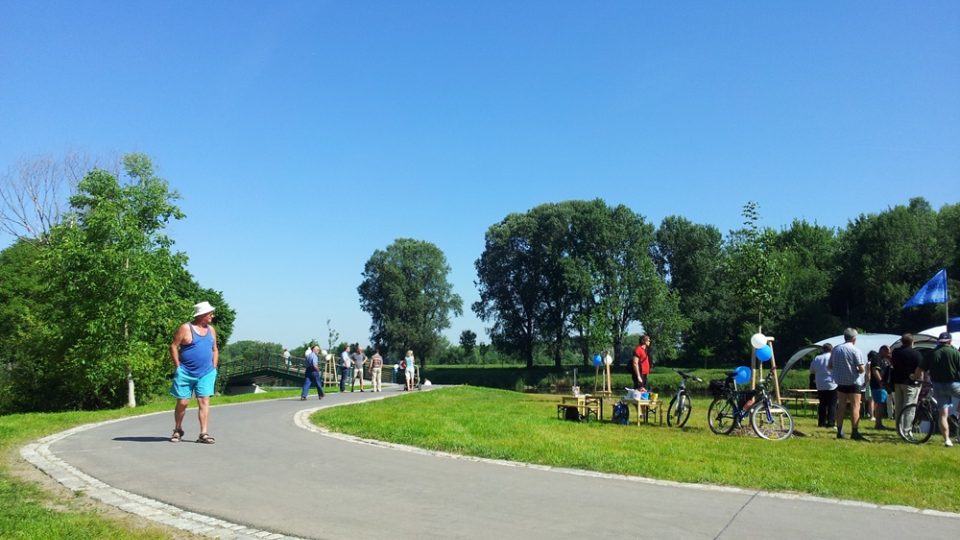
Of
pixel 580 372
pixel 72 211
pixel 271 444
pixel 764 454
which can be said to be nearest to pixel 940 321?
pixel 580 372

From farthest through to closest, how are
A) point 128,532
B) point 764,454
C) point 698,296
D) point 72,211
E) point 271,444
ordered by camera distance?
point 698,296
point 72,211
point 271,444
point 764,454
point 128,532

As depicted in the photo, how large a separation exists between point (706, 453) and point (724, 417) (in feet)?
9.80

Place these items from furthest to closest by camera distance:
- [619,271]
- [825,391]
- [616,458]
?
[619,271]
[825,391]
[616,458]

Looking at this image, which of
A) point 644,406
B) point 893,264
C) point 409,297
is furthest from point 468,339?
point 644,406

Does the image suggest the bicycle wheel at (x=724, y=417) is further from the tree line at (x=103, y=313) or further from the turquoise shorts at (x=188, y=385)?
the tree line at (x=103, y=313)

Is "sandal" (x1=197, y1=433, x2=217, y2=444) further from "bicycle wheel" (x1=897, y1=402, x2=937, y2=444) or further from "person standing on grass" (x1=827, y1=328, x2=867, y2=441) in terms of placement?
"bicycle wheel" (x1=897, y1=402, x2=937, y2=444)

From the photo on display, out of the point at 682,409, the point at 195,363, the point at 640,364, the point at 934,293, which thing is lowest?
the point at 682,409

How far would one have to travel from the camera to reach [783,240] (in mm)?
70875

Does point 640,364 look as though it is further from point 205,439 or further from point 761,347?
point 205,439

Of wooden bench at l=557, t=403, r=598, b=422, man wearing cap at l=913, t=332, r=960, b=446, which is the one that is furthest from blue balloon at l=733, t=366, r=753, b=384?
wooden bench at l=557, t=403, r=598, b=422

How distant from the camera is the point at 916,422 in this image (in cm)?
1154

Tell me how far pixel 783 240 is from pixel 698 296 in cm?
1194

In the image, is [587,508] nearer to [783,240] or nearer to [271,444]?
[271,444]

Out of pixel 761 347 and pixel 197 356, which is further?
pixel 761 347
